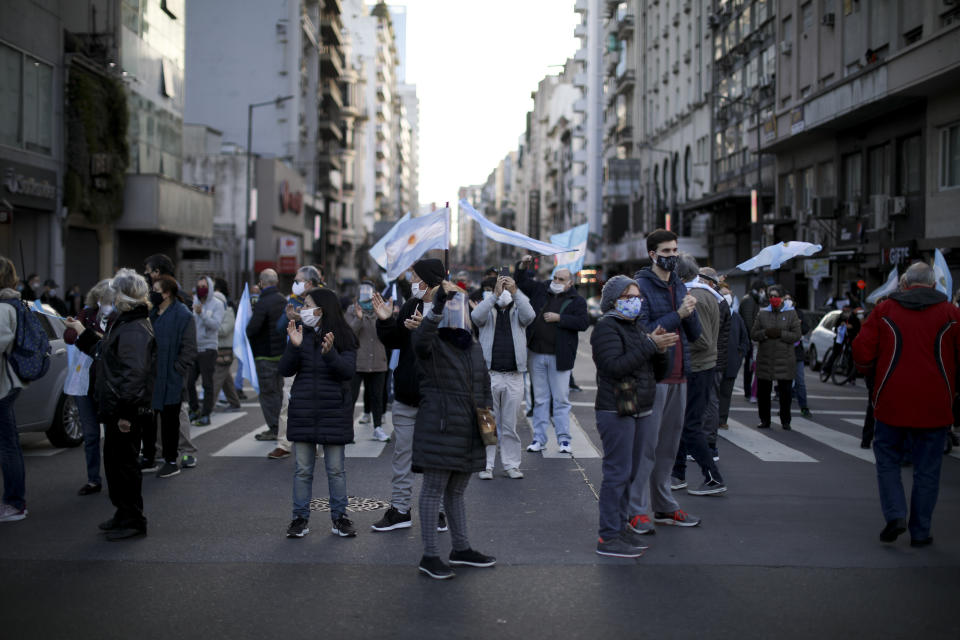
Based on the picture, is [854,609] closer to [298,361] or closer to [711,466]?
[711,466]

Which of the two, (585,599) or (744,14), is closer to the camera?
(585,599)

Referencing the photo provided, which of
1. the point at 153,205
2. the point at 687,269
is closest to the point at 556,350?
the point at 687,269

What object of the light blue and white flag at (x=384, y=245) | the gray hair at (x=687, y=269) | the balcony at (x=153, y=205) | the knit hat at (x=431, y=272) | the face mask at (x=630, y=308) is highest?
the balcony at (x=153, y=205)

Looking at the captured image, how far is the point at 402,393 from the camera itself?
24.1 ft

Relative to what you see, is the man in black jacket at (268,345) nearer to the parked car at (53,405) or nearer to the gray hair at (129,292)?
the parked car at (53,405)

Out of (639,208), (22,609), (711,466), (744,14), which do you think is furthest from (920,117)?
(639,208)

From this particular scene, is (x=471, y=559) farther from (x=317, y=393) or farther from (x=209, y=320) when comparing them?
(x=209, y=320)

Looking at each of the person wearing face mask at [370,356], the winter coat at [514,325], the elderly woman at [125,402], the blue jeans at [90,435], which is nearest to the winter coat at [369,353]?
the person wearing face mask at [370,356]

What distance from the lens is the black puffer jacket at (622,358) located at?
248 inches

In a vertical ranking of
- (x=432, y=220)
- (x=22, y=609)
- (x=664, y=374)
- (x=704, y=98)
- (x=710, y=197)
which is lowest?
(x=22, y=609)

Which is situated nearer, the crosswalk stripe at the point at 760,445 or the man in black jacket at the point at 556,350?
the man in black jacket at the point at 556,350

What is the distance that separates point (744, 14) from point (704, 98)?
8.19 meters

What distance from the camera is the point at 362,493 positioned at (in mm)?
8430

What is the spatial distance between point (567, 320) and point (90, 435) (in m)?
4.91
